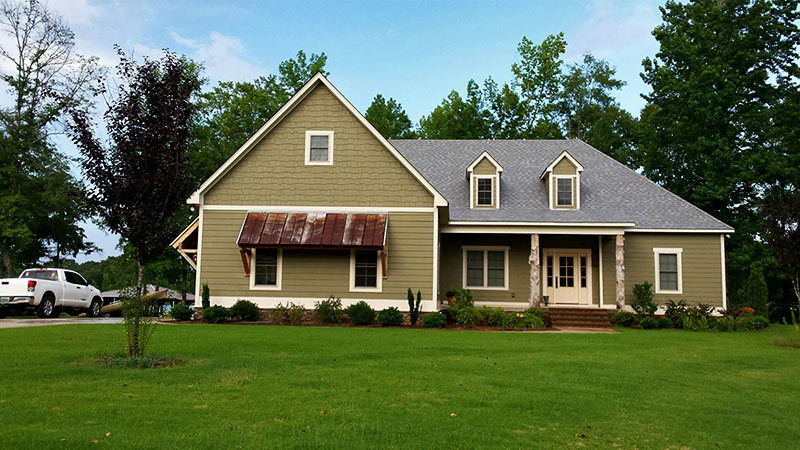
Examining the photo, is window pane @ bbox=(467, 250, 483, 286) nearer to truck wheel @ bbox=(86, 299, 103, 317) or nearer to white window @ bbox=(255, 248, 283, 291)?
white window @ bbox=(255, 248, 283, 291)

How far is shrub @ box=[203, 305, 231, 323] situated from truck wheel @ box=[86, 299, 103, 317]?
7.76 metres

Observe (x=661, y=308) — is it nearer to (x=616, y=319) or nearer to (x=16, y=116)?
(x=616, y=319)

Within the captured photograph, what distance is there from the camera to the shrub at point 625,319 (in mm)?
19359

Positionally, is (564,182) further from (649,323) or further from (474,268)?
(649,323)

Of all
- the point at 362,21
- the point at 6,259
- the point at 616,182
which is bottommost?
the point at 6,259

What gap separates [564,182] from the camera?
21906mm

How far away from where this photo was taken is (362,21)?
1587 cm

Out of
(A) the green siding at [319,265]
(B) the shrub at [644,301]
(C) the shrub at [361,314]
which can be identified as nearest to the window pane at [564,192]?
(B) the shrub at [644,301]

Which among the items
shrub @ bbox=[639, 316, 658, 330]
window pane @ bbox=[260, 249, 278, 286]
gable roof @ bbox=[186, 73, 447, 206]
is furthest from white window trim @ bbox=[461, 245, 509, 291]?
window pane @ bbox=[260, 249, 278, 286]

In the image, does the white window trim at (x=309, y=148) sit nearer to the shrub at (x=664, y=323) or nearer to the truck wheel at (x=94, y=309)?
the truck wheel at (x=94, y=309)

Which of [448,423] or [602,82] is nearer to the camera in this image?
[448,423]

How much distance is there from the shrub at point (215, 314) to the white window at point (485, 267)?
27.7 feet

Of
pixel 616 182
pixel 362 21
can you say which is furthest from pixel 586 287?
pixel 362 21

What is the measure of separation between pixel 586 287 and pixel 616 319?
8.11 feet
